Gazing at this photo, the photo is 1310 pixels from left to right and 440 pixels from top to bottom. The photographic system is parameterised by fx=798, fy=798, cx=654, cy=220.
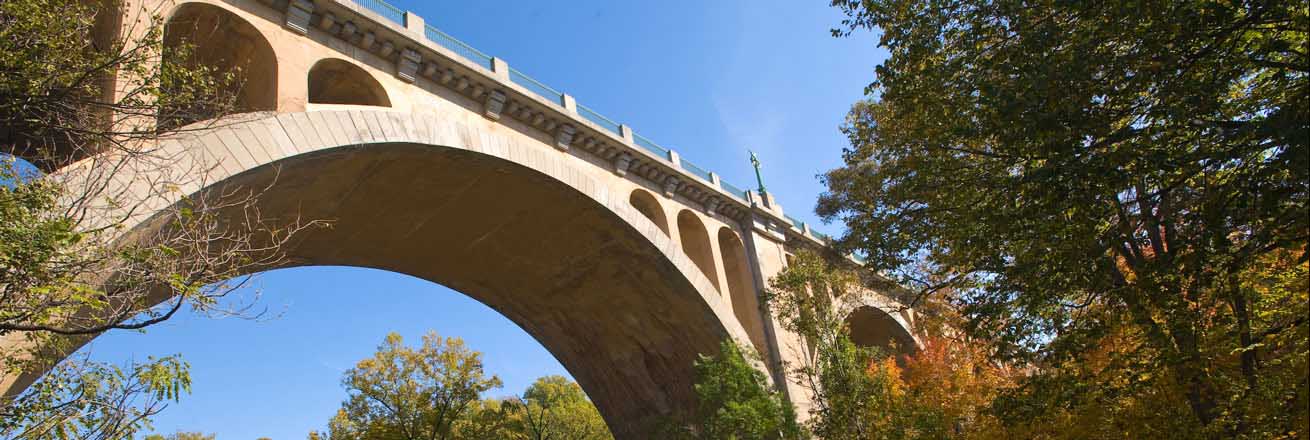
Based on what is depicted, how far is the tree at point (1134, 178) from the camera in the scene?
663 cm

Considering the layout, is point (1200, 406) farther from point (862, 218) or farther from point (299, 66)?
point (299, 66)

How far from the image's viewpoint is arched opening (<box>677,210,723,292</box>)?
910 inches

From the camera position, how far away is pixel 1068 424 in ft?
38.1

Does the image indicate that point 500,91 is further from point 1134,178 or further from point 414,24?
point 1134,178

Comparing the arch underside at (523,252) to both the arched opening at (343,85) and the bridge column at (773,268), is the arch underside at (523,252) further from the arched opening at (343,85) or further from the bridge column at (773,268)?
the bridge column at (773,268)

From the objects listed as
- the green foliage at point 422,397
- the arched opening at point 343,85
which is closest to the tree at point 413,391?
the green foliage at point 422,397

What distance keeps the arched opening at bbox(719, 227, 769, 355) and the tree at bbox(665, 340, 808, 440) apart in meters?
3.63

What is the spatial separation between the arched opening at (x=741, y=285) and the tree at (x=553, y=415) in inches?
265

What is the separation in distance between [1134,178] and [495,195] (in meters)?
13.7

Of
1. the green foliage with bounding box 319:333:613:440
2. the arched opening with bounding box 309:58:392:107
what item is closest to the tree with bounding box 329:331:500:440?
the green foliage with bounding box 319:333:613:440

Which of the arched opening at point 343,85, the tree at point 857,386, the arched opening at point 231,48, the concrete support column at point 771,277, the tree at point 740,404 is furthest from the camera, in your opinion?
the concrete support column at point 771,277

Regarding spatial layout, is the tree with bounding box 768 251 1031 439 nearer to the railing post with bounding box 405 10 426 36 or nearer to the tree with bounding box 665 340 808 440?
the tree with bounding box 665 340 808 440

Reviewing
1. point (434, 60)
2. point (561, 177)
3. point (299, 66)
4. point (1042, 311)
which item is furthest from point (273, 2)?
point (1042, 311)

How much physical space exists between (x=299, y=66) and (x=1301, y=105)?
13.3m
